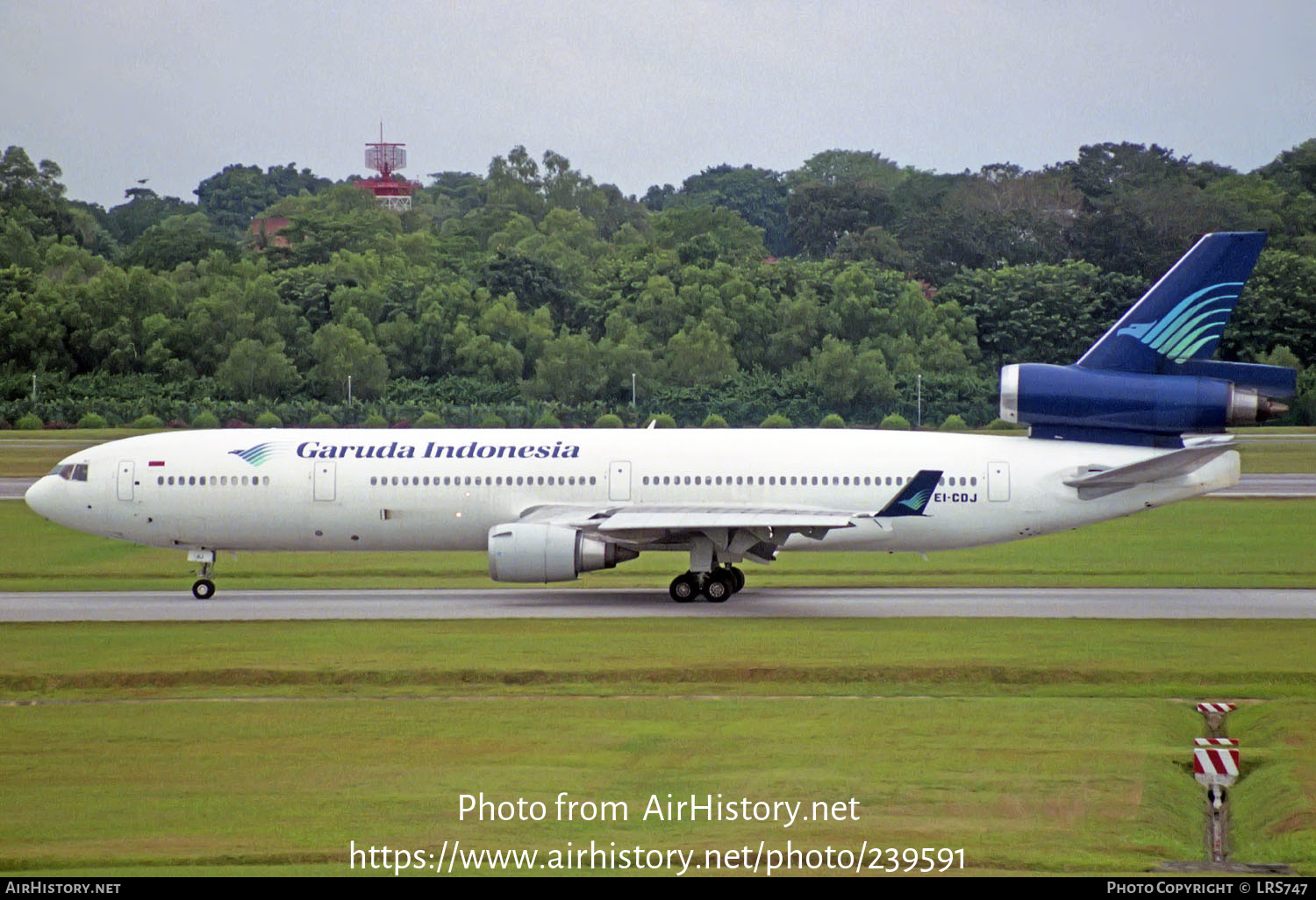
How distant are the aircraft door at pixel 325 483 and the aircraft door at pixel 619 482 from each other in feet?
20.2

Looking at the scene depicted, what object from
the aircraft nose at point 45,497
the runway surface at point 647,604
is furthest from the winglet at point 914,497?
the aircraft nose at point 45,497

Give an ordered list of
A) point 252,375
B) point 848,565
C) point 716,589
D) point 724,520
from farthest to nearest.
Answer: point 252,375
point 848,565
point 716,589
point 724,520

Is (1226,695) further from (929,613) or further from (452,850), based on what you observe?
(452,850)

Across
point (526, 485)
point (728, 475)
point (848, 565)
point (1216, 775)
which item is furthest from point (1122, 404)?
point (1216, 775)

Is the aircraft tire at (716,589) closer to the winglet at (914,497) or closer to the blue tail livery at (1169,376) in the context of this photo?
the winglet at (914,497)

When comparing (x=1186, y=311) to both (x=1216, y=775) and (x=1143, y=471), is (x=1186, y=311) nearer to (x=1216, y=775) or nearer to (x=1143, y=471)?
(x=1143, y=471)

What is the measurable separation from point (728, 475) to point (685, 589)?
108 inches

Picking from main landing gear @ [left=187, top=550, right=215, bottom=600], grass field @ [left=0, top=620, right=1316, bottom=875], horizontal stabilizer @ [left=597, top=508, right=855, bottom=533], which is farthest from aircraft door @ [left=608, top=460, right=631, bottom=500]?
main landing gear @ [left=187, top=550, right=215, bottom=600]

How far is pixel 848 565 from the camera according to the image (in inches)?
1688

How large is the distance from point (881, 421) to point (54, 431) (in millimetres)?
41164

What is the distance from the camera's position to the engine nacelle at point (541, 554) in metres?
32.4

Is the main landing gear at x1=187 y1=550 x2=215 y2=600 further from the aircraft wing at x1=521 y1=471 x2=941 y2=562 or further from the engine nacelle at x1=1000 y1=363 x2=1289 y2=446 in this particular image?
the engine nacelle at x1=1000 y1=363 x2=1289 y2=446
